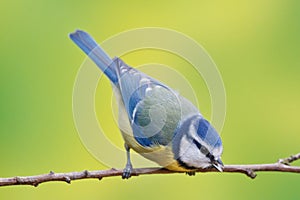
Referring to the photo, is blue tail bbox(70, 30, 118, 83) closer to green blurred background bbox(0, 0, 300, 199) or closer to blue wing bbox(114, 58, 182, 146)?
blue wing bbox(114, 58, 182, 146)

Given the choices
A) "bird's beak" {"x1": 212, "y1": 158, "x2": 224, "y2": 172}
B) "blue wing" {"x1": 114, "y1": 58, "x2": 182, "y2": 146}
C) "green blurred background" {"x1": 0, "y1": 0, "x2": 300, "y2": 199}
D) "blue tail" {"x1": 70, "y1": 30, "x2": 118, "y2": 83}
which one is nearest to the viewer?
"bird's beak" {"x1": 212, "y1": 158, "x2": 224, "y2": 172}

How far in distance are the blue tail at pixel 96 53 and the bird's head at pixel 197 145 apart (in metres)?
0.35

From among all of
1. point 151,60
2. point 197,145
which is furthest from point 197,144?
point 151,60

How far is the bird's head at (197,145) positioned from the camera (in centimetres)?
165

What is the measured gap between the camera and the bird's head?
1.65 m

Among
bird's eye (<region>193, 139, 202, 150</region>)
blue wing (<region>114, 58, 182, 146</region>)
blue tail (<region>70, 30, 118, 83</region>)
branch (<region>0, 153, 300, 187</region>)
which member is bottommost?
branch (<region>0, 153, 300, 187</region>)

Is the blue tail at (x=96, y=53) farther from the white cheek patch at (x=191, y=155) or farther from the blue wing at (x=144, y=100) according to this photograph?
the white cheek patch at (x=191, y=155)

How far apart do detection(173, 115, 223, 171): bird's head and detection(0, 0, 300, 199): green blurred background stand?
0.41 metres

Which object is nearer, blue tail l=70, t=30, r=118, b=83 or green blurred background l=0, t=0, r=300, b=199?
blue tail l=70, t=30, r=118, b=83

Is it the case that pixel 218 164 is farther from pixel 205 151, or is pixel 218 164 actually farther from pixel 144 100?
pixel 144 100

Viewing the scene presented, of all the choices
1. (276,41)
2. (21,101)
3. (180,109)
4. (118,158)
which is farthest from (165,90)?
(276,41)

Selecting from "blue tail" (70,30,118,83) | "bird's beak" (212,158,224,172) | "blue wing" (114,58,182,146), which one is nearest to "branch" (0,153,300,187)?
"bird's beak" (212,158,224,172)

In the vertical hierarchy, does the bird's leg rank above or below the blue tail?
below

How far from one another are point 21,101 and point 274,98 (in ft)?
3.35
